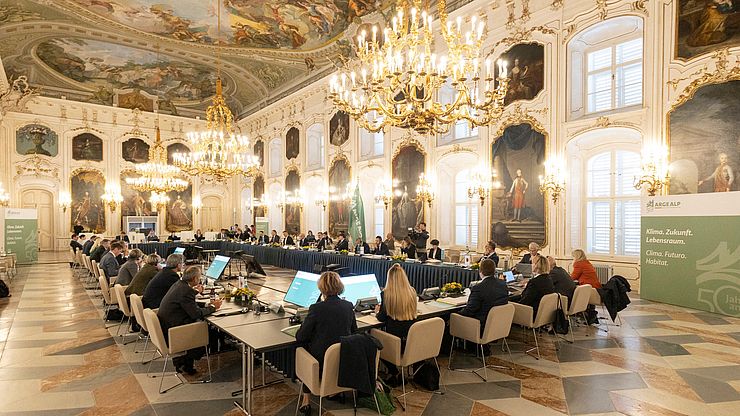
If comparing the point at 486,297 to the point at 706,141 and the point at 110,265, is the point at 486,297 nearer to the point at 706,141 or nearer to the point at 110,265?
the point at 706,141

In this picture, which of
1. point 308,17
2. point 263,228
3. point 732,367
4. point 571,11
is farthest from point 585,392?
point 263,228

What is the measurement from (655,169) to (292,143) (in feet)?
47.6

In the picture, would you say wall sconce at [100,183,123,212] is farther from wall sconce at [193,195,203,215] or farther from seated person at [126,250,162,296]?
seated person at [126,250,162,296]

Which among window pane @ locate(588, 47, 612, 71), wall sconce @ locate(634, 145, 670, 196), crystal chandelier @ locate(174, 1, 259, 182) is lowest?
wall sconce @ locate(634, 145, 670, 196)

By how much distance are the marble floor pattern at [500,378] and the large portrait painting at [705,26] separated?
480 cm

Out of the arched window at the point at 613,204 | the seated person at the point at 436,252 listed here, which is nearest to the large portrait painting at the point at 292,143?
the seated person at the point at 436,252

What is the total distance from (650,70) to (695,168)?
215cm

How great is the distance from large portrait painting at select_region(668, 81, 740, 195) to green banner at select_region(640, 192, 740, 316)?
2.41 feet

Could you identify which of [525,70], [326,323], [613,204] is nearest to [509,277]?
[326,323]

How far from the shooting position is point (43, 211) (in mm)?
19625

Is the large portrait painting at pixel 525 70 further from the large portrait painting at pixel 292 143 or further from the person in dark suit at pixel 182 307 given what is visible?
the large portrait painting at pixel 292 143

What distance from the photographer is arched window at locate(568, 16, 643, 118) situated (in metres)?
9.24

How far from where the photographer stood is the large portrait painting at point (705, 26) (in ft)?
24.5

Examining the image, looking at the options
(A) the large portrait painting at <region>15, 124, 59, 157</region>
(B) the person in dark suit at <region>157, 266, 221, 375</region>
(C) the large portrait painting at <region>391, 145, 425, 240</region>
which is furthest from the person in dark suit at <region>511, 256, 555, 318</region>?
(A) the large portrait painting at <region>15, 124, 59, 157</region>
